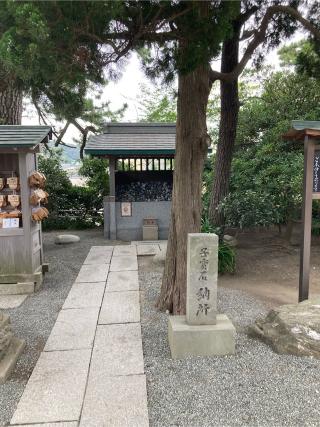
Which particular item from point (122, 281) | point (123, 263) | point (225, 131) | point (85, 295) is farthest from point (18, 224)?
point (225, 131)

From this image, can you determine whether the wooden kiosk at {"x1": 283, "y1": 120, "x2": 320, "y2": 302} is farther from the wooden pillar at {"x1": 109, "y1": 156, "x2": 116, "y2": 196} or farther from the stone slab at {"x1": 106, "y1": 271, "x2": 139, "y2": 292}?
the wooden pillar at {"x1": 109, "y1": 156, "x2": 116, "y2": 196}

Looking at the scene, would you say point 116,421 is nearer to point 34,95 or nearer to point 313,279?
point 34,95

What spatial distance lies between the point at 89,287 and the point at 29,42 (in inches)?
164

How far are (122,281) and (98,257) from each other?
201cm

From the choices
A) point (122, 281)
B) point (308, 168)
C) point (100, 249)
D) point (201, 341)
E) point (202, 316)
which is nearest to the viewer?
point (201, 341)

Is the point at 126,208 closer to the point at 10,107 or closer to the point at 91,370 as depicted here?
the point at 10,107

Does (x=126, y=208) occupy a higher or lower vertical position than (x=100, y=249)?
higher

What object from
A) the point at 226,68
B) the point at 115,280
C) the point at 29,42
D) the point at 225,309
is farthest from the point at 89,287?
the point at 226,68

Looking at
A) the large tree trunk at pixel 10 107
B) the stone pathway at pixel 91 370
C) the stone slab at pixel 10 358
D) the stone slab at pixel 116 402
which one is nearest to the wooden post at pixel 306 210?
the stone pathway at pixel 91 370

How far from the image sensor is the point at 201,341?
364 cm

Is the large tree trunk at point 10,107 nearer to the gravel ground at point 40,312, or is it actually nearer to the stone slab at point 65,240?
the stone slab at point 65,240

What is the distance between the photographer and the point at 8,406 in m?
2.89

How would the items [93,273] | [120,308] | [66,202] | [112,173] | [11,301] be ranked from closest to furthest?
[120,308] < [11,301] < [93,273] < [112,173] < [66,202]

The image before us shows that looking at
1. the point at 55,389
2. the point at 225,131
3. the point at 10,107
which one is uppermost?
the point at 10,107
